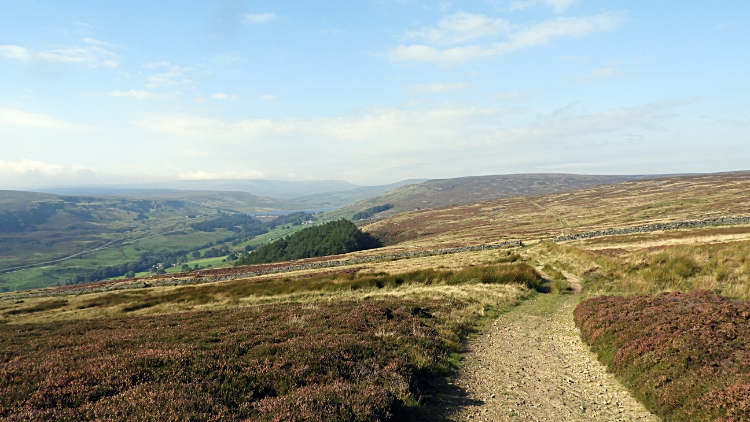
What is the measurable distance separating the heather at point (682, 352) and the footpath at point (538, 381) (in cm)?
55

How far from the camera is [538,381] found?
10.9 metres

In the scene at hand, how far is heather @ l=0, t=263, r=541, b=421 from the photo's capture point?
7445 millimetres

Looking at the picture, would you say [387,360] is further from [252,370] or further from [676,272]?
[676,272]

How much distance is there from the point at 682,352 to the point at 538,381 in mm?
3986

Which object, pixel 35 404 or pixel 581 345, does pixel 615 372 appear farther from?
pixel 35 404

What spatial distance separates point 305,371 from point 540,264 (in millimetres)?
33995

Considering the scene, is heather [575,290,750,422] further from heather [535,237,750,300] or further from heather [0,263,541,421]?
heather [0,263,541,421]

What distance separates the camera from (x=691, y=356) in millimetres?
A: 9258

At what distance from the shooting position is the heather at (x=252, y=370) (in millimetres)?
7445

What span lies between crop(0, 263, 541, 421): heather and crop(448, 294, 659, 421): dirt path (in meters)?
1.25

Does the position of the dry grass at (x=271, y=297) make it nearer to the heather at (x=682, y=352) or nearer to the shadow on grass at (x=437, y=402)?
the heather at (x=682, y=352)

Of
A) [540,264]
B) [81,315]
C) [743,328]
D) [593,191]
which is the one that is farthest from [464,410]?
[593,191]

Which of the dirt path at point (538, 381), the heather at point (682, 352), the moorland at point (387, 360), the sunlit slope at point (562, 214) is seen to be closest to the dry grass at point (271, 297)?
the moorland at point (387, 360)

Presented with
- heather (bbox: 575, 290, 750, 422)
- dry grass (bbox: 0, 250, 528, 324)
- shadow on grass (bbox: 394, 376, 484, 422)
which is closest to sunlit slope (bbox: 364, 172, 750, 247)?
dry grass (bbox: 0, 250, 528, 324)
